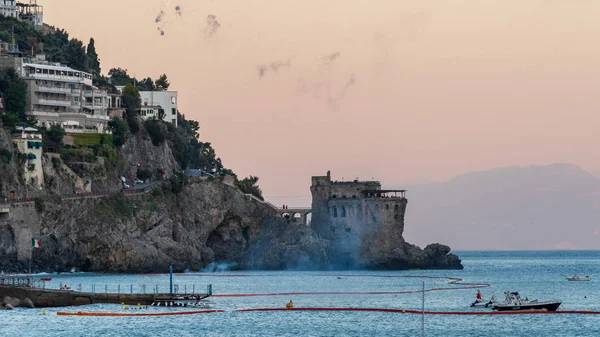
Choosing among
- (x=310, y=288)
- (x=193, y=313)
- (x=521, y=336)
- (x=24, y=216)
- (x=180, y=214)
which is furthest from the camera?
(x=180, y=214)

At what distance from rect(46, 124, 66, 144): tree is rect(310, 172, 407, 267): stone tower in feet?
111

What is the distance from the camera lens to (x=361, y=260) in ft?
575

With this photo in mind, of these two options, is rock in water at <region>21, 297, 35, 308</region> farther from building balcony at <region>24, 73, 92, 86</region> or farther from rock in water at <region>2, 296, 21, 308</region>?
building balcony at <region>24, 73, 92, 86</region>

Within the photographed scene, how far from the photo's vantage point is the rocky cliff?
155 metres

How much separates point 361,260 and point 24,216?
147 ft

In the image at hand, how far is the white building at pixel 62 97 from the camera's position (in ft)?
598

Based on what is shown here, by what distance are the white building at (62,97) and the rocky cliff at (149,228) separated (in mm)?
7251

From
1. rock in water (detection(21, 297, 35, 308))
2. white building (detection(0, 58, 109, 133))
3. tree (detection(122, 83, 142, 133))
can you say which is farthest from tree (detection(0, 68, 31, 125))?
rock in water (detection(21, 297, 35, 308))

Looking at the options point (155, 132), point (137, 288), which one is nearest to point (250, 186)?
point (155, 132)

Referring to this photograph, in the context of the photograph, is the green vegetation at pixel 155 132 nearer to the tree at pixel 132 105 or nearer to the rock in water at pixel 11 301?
the tree at pixel 132 105

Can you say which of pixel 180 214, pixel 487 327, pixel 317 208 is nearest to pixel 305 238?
pixel 317 208

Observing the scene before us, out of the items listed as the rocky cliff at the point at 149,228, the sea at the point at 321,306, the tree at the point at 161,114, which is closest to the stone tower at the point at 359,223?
the rocky cliff at the point at 149,228

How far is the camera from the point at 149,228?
6570 inches

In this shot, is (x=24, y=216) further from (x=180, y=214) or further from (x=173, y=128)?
(x=173, y=128)
